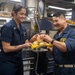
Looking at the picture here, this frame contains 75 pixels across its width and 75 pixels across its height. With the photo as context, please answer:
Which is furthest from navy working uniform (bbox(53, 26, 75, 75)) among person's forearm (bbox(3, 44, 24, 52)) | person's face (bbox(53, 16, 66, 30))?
person's forearm (bbox(3, 44, 24, 52))

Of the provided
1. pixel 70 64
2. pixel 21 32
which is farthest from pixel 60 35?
pixel 21 32

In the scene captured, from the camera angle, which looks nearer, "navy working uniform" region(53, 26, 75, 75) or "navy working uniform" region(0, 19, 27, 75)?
"navy working uniform" region(53, 26, 75, 75)

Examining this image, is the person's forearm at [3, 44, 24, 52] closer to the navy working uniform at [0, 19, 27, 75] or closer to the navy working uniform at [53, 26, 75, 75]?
the navy working uniform at [0, 19, 27, 75]

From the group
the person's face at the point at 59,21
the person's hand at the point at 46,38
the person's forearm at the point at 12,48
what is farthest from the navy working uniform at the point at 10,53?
the person's face at the point at 59,21

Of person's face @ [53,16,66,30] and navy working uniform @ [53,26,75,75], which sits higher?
person's face @ [53,16,66,30]

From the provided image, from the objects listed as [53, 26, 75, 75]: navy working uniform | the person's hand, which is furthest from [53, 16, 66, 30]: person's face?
the person's hand

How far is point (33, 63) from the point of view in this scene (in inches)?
114

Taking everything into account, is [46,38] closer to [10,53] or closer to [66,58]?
[66,58]

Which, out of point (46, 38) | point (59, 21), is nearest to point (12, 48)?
point (46, 38)

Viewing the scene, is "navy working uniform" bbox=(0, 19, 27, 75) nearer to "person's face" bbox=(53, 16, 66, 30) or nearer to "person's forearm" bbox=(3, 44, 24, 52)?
"person's forearm" bbox=(3, 44, 24, 52)

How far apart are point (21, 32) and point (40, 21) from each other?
39.5 inches

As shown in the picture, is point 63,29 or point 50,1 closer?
point 63,29

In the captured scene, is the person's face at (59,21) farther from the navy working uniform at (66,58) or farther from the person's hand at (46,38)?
the person's hand at (46,38)

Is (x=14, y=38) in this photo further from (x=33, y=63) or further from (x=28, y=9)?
(x=28, y=9)
